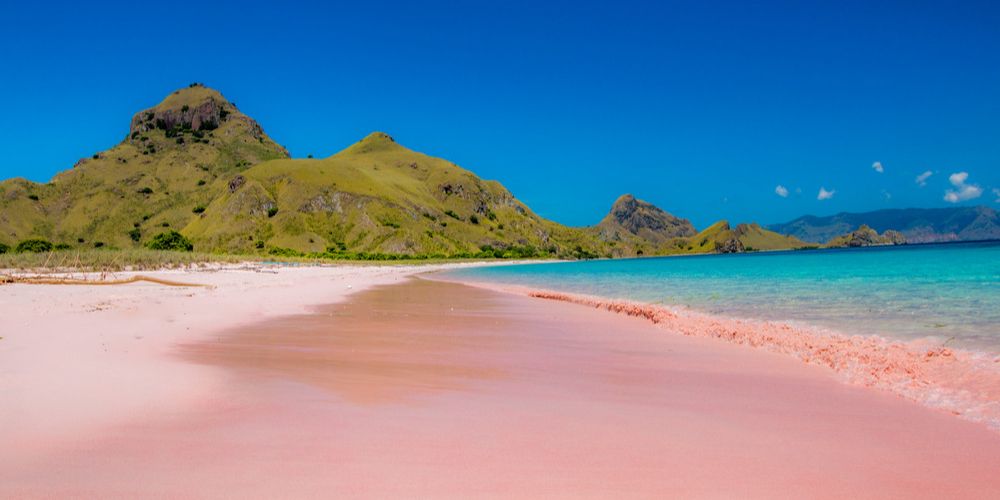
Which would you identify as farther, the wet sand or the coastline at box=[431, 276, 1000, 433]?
the coastline at box=[431, 276, 1000, 433]

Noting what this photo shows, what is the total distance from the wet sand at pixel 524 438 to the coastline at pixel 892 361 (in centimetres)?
36

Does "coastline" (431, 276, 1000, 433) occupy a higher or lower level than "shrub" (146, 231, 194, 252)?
lower

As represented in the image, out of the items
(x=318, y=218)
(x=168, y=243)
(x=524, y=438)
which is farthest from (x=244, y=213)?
(x=524, y=438)

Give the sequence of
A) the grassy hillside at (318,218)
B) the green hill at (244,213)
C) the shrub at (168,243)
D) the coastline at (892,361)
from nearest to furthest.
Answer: the coastline at (892,361)
the shrub at (168,243)
the grassy hillside at (318,218)
the green hill at (244,213)

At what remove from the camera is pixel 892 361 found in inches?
307

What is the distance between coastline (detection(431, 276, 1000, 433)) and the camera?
586 cm

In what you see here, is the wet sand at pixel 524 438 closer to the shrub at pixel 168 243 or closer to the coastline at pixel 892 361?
the coastline at pixel 892 361

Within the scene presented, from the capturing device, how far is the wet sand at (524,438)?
355 centimetres

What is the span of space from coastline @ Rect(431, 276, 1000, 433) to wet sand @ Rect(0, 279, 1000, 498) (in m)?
0.36

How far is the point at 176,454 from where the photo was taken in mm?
4035

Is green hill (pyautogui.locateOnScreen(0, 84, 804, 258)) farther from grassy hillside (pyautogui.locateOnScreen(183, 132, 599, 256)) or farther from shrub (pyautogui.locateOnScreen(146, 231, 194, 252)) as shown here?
shrub (pyautogui.locateOnScreen(146, 231, 194, 252))

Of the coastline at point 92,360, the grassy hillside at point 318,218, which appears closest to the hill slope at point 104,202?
the grassy hillside at point 318,218

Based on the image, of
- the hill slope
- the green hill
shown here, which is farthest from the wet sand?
the hill slope

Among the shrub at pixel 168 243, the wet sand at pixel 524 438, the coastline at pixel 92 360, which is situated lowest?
the wet sand at pixel 524 438
